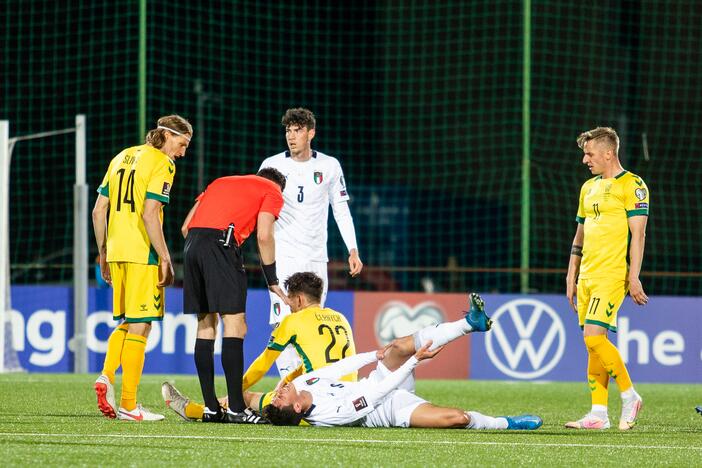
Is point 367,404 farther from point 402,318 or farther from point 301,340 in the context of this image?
point 402,318

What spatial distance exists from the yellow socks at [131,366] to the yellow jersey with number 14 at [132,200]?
452mm

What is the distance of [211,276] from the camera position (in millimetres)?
7352

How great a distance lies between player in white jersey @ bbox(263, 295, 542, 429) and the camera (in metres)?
6.93

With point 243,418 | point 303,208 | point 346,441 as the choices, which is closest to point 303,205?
point 303,208

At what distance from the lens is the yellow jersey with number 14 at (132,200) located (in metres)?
7.58

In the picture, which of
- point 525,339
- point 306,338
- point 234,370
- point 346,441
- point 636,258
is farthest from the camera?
point 525,339

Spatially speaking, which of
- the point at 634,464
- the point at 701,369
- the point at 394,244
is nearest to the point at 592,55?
the point at 394,244

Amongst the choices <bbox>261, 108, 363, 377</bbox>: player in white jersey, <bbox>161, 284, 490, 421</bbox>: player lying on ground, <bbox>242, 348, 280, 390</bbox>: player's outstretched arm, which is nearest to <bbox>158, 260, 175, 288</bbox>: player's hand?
<bbox>161, 284, 490, 421</bbox>: player lying on ground

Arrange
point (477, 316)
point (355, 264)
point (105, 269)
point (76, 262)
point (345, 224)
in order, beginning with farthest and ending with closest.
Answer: point (76, 262), point (345, 224), point (355, 264), point (105, 269), point (477, 316)

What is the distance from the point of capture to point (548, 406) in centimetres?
973

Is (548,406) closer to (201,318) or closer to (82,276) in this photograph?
(201,318)

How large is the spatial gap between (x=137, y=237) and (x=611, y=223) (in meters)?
2.78

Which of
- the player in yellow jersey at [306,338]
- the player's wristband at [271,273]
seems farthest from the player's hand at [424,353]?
the player's wristband at [271,273]

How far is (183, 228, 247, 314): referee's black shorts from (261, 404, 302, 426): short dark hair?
611 mm
